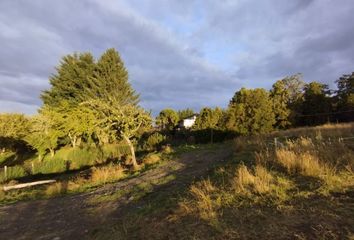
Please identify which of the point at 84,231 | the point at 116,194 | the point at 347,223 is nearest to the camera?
the point at 347,223

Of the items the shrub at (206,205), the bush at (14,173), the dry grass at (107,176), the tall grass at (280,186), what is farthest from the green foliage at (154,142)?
the shrub at (206,205)

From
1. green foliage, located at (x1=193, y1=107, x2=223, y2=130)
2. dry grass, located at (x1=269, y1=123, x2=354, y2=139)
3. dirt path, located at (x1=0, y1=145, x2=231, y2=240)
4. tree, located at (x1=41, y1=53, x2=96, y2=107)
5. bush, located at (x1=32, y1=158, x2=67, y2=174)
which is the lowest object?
dirt path, located at (x1=0, y1=145, x2=231, y2=240)

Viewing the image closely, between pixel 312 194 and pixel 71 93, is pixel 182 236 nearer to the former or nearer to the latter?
pixel 312 194

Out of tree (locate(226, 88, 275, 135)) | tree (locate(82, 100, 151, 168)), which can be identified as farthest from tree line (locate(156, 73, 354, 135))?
tree (locate(82, 100, 151, 168))

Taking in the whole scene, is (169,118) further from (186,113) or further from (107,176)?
(107,176)

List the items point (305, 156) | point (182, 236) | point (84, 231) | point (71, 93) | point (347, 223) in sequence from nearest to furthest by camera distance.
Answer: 1. point (347, 223)
2. point (182, 236)
3. point (84, 231)
4. point (305, 156)
5. point (71, 93)

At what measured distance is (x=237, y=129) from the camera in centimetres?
3716

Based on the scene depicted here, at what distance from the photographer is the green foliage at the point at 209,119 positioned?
40.2 meters

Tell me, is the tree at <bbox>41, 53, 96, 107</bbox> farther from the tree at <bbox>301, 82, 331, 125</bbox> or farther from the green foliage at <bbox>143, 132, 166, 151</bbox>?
the tree at <bbox>301, 82, 331, 125</bbox>

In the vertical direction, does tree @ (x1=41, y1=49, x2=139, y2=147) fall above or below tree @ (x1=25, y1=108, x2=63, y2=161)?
above

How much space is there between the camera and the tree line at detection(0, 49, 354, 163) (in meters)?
37.6

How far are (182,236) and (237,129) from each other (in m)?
32.2

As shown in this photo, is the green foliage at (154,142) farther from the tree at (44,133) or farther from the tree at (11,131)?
the tree at (11,131)

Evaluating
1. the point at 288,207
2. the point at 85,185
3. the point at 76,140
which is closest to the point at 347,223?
the point at 288,207
